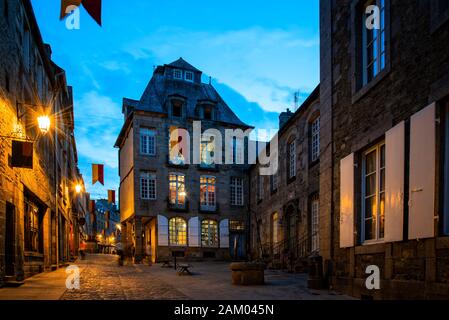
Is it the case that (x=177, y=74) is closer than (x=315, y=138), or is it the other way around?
(x=315, y=138)

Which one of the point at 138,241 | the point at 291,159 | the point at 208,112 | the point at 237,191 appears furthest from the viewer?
the point at 237,191

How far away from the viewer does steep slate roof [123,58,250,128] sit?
2669cm

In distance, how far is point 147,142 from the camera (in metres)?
25.7

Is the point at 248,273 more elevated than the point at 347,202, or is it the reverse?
the point at 347,202

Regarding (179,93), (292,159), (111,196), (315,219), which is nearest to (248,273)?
(315,219)

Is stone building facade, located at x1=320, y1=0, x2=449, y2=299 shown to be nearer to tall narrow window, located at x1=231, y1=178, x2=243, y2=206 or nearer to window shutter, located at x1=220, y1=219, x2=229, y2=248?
window shutter, located at x1=220, y1=219, x2=229, y2=248

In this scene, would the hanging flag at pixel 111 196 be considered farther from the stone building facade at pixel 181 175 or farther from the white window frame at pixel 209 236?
the white window frame at pixel 209 236

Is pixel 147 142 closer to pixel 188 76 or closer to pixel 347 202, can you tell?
pixel 188 76

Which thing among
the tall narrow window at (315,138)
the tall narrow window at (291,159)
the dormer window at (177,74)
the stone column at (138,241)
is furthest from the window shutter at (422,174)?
the dormer window at (177,74)

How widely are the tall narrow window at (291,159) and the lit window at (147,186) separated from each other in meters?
10.8

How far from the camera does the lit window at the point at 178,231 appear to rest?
2566 centimetres

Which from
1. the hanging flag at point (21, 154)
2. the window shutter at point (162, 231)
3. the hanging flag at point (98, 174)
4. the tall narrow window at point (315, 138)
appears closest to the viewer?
the hanging flag at point (21, 154)

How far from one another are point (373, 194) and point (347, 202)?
0.81 metres

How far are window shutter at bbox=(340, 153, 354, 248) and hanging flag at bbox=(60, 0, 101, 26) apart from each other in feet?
20.5
